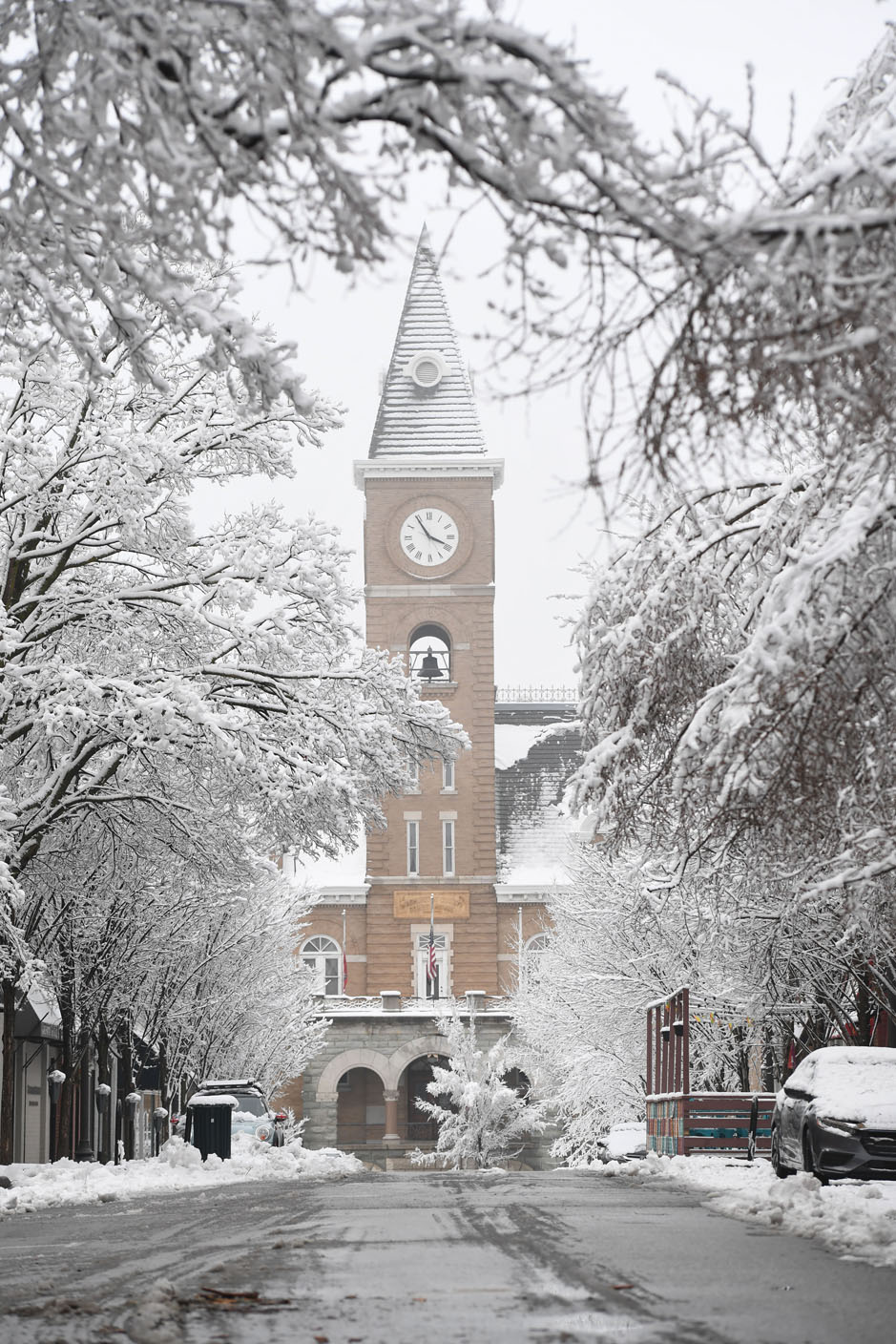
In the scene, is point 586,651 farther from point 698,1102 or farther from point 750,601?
point 698,1102

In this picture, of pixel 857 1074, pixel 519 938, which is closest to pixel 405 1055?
pixel 519 938

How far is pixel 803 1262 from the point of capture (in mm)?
9414

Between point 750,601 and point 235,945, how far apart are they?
34147 millimetres

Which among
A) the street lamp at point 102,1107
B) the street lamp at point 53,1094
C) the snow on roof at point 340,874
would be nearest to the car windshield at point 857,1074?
the street lamp at point 53,1094

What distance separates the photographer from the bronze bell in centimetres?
7625

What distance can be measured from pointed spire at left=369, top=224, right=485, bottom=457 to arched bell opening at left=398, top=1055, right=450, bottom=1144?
25455 mm

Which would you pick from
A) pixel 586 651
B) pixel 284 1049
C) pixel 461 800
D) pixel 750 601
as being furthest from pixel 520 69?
pixel 461 800

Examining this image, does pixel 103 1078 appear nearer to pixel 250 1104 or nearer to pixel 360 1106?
pixel 250 1104

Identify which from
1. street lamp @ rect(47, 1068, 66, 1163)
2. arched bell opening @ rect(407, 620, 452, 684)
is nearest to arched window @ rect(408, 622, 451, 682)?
arched bell opening @ rect(407, 620, 452, 684)

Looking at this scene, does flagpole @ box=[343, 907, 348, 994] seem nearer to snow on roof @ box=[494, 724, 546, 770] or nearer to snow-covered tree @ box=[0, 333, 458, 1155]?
snow on roof @ box=[494, 724, 546, 770]

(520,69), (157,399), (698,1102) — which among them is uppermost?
(157,399)

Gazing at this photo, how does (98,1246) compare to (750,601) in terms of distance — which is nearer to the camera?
(98,1246)

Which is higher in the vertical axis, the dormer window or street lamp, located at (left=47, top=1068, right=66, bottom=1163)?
the dormer window

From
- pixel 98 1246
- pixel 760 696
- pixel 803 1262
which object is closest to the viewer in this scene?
pixel 803 1262
